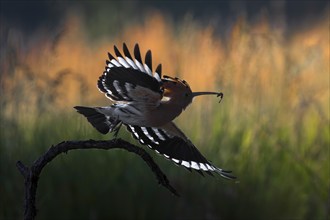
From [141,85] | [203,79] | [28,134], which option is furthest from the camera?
[203,79]

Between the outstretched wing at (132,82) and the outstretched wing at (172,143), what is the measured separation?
0.19 meters

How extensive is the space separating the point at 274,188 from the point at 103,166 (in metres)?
1.01

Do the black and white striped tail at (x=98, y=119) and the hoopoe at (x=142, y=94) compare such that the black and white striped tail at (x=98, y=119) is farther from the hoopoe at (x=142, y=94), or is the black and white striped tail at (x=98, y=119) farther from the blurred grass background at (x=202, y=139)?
the blurred grass background at (x=202, y=139)

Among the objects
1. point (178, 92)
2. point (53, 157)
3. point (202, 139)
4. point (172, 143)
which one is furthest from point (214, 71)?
point (53, 157)

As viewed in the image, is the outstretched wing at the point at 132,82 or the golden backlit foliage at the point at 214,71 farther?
the golden backlit foliage at the point at 214,71

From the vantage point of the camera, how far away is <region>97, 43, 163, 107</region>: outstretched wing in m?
2.84

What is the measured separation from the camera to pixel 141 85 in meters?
2.86

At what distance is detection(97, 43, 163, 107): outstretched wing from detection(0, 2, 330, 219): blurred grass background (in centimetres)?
178

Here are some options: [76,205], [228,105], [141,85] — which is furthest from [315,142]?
[141,85]

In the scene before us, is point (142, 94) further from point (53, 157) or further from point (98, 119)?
point (53, 157)

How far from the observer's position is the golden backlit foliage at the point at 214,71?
5.50 m

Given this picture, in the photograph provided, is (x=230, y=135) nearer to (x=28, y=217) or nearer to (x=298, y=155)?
(x=298, y=155)

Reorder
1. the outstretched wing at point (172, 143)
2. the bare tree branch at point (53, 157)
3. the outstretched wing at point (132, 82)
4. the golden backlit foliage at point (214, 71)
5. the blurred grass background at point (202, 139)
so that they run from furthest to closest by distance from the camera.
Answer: the golden backlit foliage at point (214, 71)
the blurred grass background at point (202, 139)
the outstretched wing at point (172, 143)
the outstretched wing at point (132, 82)
the bare tree branch at point (53, 157)

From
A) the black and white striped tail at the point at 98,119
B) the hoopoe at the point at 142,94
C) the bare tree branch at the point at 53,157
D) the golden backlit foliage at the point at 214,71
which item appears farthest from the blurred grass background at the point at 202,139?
the bare tree branch at the point at 53,157
